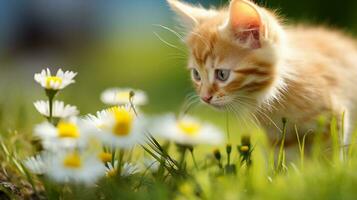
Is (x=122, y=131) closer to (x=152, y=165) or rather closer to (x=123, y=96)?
(x=152, y=165)

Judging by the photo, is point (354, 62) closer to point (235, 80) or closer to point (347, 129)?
point (347, 129)

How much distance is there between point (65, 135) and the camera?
1365mm

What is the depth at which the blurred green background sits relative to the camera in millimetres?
5629

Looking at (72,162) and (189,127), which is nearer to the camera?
(72,162)

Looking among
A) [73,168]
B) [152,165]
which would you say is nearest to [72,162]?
[73,168]

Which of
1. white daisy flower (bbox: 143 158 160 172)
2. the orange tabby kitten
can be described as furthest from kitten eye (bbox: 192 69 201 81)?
white daisy flower (bbox: 143 158 160 172)

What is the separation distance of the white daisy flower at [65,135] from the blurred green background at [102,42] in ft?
10.1

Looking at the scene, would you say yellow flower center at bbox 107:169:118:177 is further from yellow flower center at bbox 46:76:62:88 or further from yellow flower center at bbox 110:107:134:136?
yellow flower center at bbox 46:76:62:88

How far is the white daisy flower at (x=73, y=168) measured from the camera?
128 centimetres

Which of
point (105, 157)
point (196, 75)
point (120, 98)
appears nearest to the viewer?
point (105, 157)

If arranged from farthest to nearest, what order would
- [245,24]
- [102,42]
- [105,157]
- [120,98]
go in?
[102,42] < [245,24] < [120,98] < [105,157]

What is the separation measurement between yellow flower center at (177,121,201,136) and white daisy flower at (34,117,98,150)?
197 mm

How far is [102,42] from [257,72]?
656 centimetres

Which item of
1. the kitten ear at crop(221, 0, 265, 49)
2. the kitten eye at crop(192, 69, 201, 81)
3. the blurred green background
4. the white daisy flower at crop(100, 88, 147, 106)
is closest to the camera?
the white daisy flower at crop(100, 88, 147, 106)
